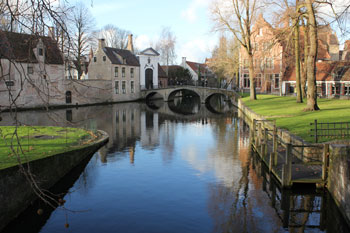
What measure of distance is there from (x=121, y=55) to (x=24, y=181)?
140ft

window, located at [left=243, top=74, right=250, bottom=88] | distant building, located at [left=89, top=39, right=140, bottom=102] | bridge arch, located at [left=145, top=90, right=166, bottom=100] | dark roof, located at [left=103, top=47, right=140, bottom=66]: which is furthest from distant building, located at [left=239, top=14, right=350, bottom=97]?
dark roof, located at [left=103, top=47, right=140, bottom=66]

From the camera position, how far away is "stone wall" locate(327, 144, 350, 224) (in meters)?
7.40

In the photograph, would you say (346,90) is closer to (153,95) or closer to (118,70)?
(118,70)

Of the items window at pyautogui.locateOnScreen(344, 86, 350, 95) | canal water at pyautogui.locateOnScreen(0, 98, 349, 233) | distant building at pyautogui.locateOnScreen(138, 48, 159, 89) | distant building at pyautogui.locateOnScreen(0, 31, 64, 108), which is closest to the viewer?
distant building at pyautogui.locateOnScreen(0, 31, 64, 108)

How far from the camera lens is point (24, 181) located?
797cm

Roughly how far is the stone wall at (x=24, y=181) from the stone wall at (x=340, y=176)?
25.6ft

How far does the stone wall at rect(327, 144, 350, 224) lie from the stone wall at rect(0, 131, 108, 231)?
7.81m

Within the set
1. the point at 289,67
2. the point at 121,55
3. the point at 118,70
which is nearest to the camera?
the point at 289,67

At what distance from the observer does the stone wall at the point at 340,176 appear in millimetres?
7402

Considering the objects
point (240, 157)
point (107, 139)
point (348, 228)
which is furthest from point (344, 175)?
point (107, 139)

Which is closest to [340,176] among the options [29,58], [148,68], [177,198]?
[177,198]

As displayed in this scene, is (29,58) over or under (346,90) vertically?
under

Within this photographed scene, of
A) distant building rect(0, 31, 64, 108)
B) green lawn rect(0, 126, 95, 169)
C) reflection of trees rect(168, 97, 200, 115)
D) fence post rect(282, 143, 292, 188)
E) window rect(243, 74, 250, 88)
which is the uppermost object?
window rect(243, 74, 250, 88)

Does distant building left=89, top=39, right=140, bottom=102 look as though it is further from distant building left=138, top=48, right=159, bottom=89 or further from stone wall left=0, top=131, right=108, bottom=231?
stone wall left=0, top=131, right=108, bottom=231
